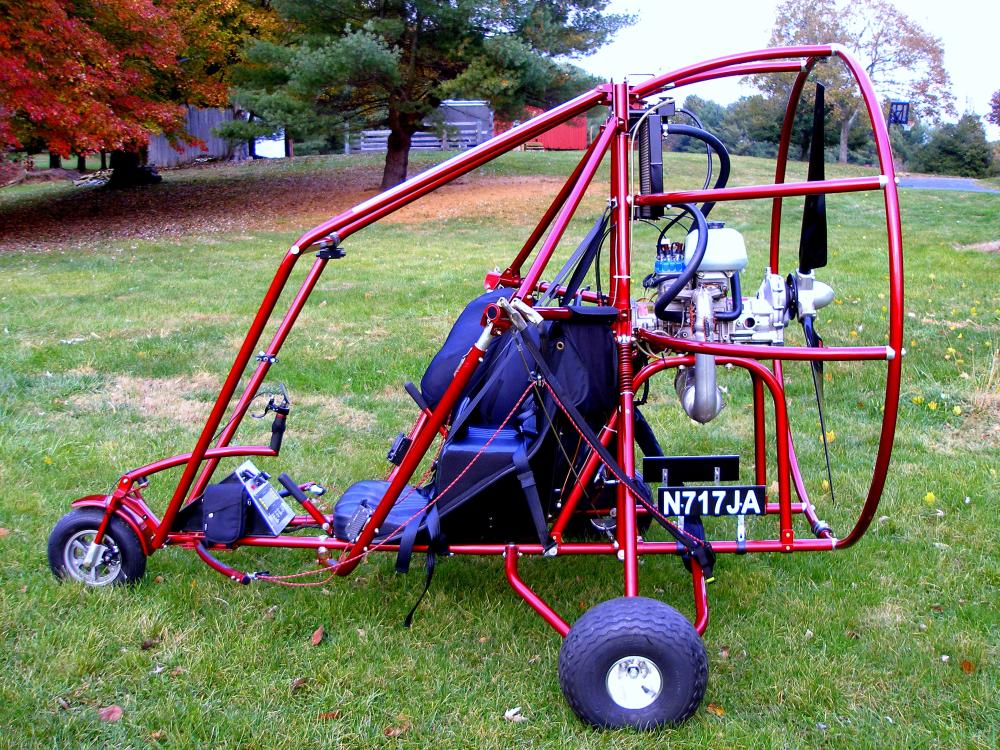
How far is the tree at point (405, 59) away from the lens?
1756 cm

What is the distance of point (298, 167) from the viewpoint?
25.8 metres

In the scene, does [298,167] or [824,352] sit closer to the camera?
[824,352]

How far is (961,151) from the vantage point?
103 feet

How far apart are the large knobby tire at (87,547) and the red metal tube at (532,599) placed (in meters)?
1.52

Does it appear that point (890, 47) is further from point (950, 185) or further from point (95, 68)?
point (95, 68)

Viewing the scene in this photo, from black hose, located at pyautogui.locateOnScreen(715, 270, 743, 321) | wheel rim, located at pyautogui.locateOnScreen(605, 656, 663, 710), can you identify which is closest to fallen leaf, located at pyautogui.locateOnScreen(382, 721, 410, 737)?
wheel rim, located at pyautogui.locateOnScreen(605, 656, 663, 710)

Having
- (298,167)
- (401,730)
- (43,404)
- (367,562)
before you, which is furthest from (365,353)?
(298,167)

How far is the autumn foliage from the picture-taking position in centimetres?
1457

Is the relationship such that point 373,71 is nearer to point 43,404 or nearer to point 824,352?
point 43,404

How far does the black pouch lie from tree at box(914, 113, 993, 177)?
3303 cm

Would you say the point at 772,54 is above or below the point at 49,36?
below

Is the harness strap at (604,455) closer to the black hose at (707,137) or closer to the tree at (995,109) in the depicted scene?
the black hose at (707,137)

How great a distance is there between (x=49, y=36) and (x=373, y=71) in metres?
5.61

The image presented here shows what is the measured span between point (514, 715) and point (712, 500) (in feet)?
3.29
